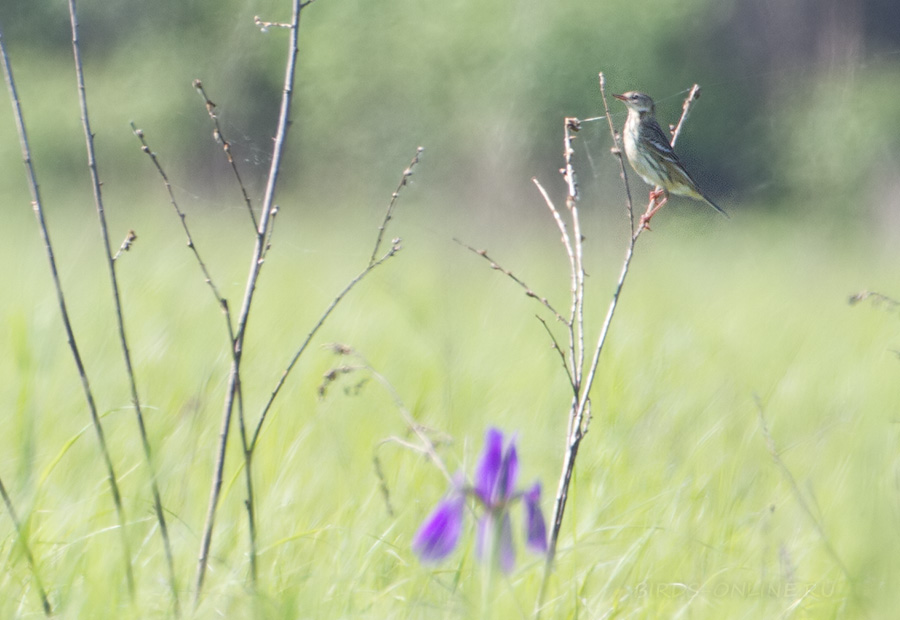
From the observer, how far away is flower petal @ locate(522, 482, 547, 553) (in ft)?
3.04

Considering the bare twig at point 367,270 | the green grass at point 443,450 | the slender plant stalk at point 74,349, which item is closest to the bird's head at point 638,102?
the green grass at point 443,450

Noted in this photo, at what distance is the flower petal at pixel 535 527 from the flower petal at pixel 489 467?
0.11 feet

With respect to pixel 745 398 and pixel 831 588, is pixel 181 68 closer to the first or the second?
pixel 745 398

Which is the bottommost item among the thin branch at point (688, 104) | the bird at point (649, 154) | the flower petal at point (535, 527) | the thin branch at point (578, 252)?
the bird at point (649, 154)

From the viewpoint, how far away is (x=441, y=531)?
3.04 ft

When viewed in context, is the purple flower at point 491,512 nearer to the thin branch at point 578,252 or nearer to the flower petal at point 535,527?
the flower petal at point 535,527

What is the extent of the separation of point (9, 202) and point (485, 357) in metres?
6.99

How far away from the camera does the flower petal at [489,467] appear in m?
0.89

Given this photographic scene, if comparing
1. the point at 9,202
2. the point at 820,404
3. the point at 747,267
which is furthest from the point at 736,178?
the point at 820,404

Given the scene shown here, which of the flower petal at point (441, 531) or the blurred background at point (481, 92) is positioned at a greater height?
the flower petal at point (441, 531)

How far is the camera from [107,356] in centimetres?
265

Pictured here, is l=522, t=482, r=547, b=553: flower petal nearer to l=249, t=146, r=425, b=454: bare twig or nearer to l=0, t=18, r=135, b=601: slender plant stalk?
l=249, t=146, r=425, b=454: bare twig

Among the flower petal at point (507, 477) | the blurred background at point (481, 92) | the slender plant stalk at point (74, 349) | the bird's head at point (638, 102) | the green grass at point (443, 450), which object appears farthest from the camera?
the blurred background at point (481, 92)

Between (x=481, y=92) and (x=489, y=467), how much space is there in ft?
37.1
